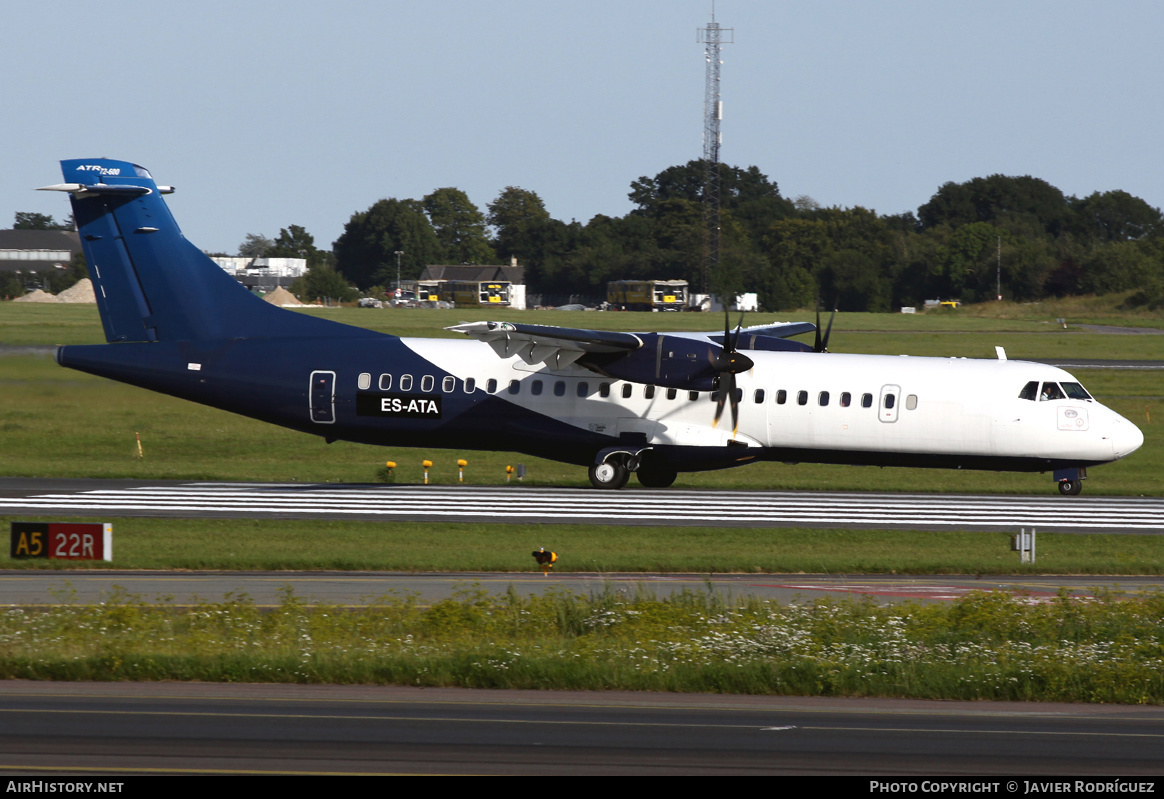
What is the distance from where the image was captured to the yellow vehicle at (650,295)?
403 ft

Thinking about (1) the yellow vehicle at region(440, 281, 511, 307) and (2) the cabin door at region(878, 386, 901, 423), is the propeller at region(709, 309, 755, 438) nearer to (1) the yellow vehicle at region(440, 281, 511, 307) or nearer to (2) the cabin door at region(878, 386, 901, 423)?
(2) the cabin door at region(878, 386, 901, 423)

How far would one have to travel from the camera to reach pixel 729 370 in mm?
27500


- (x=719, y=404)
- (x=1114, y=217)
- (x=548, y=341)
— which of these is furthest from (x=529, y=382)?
(x=1114, y=217)

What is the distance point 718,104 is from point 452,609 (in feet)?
342

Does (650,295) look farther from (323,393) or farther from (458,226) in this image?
(323,393)

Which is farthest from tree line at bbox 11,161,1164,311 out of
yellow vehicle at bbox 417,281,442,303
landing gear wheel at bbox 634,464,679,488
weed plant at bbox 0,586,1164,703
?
weed plant at bbox 0,586,1164,703

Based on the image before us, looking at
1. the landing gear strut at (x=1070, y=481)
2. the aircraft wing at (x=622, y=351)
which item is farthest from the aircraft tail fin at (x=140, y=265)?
the landing gear strut at (x=1070, y=481)

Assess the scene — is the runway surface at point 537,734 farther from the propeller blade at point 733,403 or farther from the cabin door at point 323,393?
the cabin door at point 323,393

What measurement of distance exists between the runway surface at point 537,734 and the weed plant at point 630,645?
15.0 inches

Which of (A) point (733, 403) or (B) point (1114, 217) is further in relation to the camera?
(B) point (1114, 217)

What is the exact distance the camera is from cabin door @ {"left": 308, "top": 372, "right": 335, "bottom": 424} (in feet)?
94.3

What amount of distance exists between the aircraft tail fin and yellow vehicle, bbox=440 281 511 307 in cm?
9971

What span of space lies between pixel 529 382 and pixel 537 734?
18985mm
